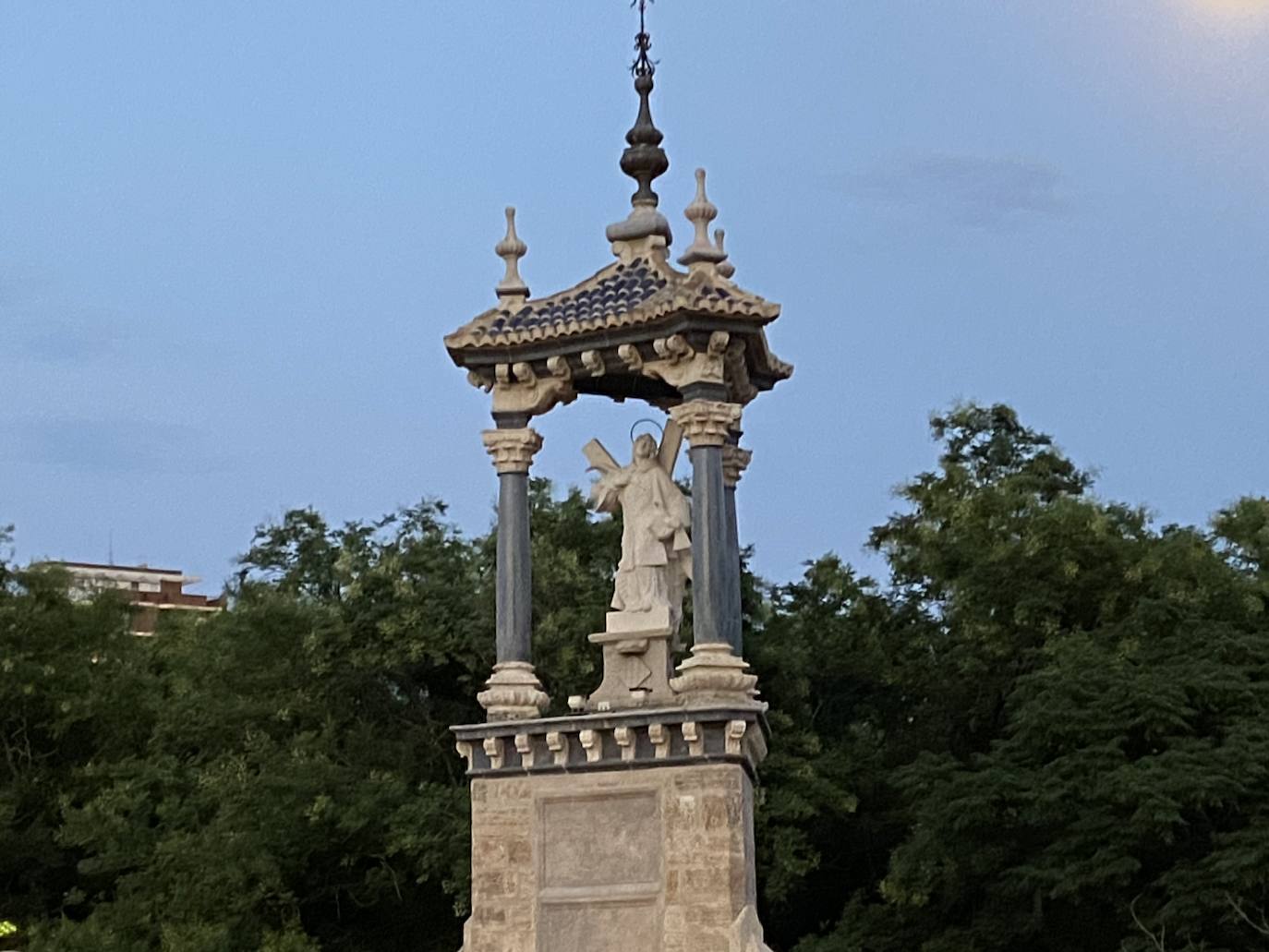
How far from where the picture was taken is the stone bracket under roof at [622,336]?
1897 centimetres

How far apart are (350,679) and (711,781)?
15.9 m

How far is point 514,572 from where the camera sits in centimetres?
1953

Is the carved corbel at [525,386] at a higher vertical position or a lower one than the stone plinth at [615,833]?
higher

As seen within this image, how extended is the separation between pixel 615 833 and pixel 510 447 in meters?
3.29

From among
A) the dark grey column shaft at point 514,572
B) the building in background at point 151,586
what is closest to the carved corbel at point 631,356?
the dark grey column shaft at point 514,572

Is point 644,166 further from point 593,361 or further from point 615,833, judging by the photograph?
point 615,833

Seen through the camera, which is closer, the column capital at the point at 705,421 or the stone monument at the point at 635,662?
the stone monument at the point at 635,662

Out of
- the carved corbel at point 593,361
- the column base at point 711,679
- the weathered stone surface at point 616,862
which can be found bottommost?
the weathered stone surface at point 616,862

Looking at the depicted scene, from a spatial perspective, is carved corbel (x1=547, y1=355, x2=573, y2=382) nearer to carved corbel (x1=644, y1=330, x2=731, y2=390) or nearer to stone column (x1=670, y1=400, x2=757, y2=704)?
carved corbel (x1=644, y1=330, x2=731, y2=390)

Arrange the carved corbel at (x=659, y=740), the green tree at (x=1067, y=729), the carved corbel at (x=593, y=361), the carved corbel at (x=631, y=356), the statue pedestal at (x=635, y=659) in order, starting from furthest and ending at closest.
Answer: the green tree at (x=1067, y=729) < the carved corbel at (x=593, y=361) < the carved corbel at (x=631, y=356) < the statue pedestal at (x=635, y=659) < the carved corbel at (x=659, y=740)

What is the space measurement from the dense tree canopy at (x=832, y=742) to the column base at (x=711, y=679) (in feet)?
33.0

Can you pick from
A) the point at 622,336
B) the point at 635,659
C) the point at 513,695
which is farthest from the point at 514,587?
the point at 622,336

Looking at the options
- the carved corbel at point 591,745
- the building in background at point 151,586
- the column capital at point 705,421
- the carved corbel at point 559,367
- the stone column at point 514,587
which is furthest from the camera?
the building in background at point 151,586

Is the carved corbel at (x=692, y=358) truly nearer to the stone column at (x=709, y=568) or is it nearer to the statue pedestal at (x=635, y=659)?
the stone column at (x=709, y=568)
